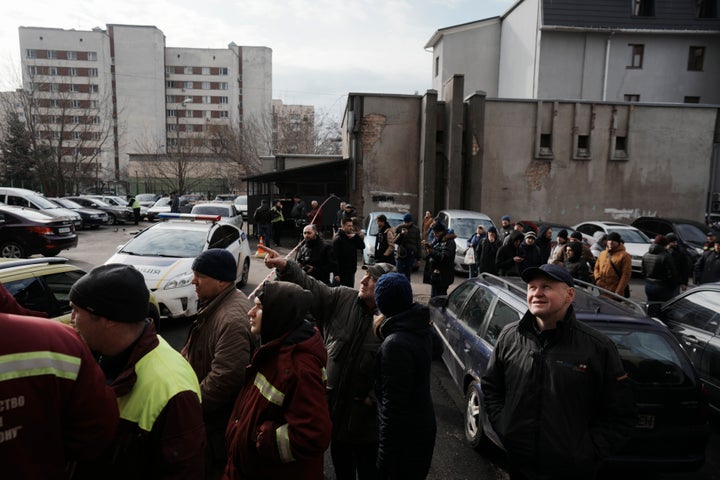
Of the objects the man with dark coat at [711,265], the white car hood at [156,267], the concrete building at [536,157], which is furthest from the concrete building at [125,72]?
the man with dark coat at [711,265]

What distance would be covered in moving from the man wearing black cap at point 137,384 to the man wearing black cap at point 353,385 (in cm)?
124

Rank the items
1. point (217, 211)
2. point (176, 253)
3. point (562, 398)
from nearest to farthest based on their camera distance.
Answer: point (562, 398) → point (176, 253) → point (217, 211)

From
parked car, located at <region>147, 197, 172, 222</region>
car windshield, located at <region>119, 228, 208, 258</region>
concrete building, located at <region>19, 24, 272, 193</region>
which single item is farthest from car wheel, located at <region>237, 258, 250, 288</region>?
concrete building, located at <region>19, 24, 272, 193</region>

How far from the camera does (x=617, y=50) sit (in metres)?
28.0

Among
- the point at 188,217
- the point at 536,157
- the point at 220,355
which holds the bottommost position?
the point at 220,355

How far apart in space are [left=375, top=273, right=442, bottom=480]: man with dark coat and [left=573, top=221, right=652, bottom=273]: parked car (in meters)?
12.0

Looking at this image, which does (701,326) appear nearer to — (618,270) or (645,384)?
(645,384)

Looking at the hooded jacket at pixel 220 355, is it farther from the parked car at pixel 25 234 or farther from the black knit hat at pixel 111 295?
the parked car at pixel 25 234

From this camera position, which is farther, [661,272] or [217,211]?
[217,211]

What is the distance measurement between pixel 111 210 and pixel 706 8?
37.8m

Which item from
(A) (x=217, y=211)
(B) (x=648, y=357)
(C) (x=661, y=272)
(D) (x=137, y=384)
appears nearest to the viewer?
(D) (x=137, y=384)

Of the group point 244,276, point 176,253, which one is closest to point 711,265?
point 244,276

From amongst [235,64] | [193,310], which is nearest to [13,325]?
[193,310]

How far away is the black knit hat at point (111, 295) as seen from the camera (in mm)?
1810
